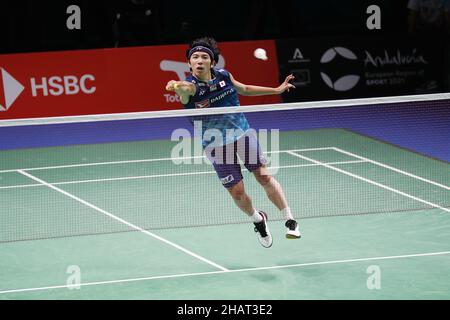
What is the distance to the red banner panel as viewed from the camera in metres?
17.0

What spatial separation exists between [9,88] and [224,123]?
7.82 m

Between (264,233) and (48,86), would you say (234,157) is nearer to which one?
(264,233)

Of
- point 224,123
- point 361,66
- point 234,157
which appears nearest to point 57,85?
point 361,66

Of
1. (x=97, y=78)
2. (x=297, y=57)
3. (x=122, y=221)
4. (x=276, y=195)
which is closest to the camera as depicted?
(x=276, y=195)

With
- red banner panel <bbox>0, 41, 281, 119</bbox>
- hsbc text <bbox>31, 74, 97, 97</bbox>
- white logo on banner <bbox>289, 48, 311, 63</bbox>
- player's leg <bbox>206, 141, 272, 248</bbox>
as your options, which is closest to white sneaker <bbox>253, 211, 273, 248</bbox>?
player's leg <bbox>206, 141, 272, 248</bbox>

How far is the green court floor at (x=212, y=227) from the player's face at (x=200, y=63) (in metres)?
1.90

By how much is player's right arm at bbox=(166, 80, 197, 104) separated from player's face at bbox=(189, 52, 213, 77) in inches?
6.1

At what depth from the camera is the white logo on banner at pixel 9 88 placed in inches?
666

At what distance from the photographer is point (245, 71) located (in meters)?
18.0

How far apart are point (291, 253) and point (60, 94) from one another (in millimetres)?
7852

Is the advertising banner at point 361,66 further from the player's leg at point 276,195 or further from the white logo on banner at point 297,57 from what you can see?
the player's leg at point 276,195

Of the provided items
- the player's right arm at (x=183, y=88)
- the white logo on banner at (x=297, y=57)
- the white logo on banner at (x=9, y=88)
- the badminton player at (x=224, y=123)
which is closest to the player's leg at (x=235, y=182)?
the badminton player at (x=224, y=123)

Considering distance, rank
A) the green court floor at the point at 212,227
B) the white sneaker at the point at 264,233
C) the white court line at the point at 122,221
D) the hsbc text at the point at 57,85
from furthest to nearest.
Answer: the hsbc text at the point at 57,85 < the white sneaker at the point at 264,233 < the white court line at the point at 122,221 < the green court floor at the point at 212,227

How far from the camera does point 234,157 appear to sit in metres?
10.0
